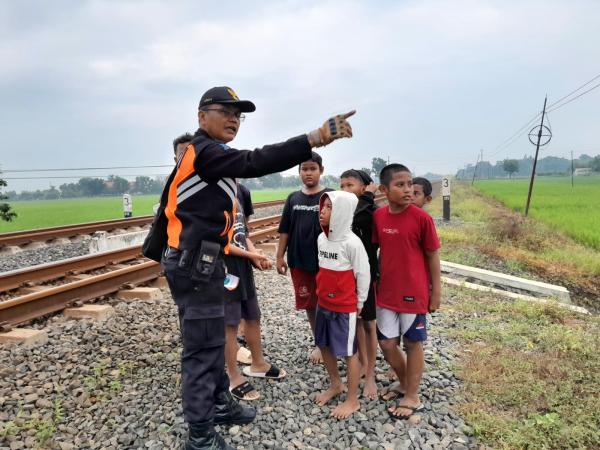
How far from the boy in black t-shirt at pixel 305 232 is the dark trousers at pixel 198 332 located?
1.12 meters

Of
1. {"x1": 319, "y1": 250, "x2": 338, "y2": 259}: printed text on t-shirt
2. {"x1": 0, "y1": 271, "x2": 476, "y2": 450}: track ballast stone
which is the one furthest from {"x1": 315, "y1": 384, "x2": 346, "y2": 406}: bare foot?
{"x1": 319, "y1": 250, "x2": 338, "y2": 259}: printed text on t-shirt

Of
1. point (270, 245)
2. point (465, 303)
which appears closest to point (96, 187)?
point (270, 245)

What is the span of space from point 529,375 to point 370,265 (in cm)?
154

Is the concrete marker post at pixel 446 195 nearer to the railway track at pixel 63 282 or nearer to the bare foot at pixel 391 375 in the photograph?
the railway track at pixel 63 282

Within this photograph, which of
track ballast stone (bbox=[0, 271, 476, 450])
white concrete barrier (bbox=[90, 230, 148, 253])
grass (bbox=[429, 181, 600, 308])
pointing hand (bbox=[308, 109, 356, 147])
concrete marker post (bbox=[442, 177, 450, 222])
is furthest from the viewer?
concrete marker post (bbox=[442, 177, 450, 222])

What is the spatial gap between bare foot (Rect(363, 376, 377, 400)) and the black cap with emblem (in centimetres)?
220

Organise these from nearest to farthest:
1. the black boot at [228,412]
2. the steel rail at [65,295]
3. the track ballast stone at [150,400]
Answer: the track ballast stone at [150,400], the black boot at [228,412], the steel rail at [65,295]

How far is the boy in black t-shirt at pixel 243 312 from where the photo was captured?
126 inches

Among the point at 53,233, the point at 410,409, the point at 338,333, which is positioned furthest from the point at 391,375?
the point at 53,233

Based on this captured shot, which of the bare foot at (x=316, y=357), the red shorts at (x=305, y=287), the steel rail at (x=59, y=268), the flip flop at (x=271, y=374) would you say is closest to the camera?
the flip flop at (x=271, y=374)

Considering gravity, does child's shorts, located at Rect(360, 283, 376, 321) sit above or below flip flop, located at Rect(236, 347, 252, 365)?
above

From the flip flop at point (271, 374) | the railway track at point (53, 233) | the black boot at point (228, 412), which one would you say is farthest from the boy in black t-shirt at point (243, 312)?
the railway track at point (53, 233)

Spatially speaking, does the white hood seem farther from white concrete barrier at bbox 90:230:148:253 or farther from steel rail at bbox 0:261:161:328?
white concrete barrier at bbox 90:230:148:253

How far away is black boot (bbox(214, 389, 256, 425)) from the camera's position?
2838 millimetres
